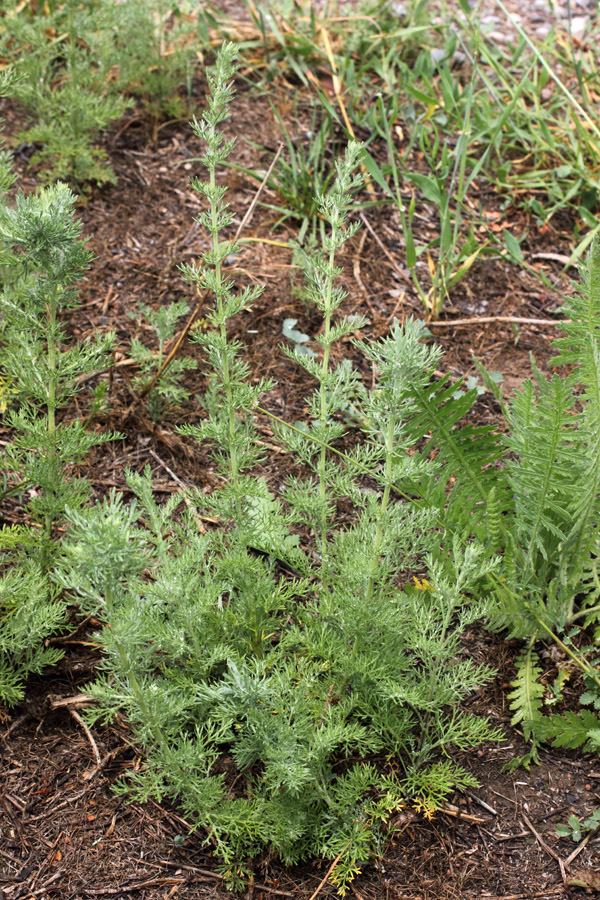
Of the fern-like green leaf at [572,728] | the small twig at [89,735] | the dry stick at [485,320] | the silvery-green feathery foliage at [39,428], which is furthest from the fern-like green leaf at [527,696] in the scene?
the dry stick at [485,320]

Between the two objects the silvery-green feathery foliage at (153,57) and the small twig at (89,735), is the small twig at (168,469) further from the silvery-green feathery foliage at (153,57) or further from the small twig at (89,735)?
the silvery-green feathery foliage at (153,57)

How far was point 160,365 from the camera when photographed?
2961mm

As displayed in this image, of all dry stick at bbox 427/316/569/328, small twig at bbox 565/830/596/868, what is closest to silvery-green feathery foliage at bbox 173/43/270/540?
small twig at bbox 565/830/596/868

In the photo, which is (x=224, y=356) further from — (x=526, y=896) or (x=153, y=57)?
(x=153, y=57)

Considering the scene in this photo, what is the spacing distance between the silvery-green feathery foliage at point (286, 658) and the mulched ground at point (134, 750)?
0.10 metres

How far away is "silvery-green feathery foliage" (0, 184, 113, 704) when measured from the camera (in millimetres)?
2076

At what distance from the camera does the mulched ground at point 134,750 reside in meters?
2.06

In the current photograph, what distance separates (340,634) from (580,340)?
3.60 feet

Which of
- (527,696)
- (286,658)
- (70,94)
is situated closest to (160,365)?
(286,658)

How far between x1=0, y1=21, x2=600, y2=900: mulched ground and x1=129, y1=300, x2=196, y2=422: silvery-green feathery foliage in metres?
0.06

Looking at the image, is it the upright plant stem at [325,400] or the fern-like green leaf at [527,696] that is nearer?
the upright plant stem at [325,400]

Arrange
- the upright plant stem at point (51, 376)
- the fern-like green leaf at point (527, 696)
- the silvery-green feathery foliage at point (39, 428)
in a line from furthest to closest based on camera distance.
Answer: the fern-like green leaf at point (527, 696)
the upright plant stem at point (51, 376)
the silvery-green feathery foliage at point (39, 428)

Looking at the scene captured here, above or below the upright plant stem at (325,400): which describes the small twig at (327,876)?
below

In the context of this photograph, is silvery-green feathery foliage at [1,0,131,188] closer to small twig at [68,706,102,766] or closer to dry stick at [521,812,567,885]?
small twig at [68,706,102,766]
